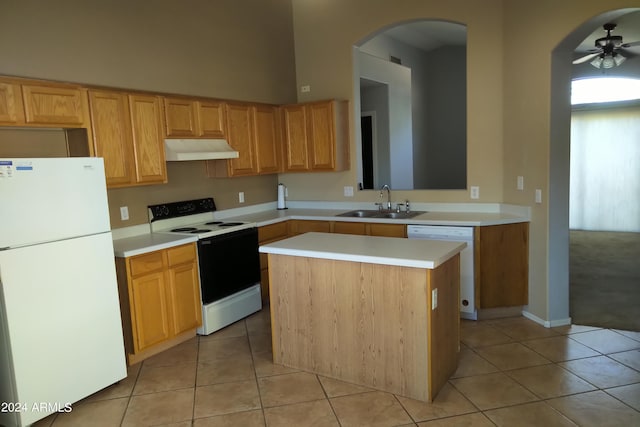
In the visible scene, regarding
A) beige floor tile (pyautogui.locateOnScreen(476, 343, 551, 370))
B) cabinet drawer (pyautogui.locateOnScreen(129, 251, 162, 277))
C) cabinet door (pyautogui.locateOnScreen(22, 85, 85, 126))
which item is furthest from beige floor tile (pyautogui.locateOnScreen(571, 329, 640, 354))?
cabinet door (pyautogui.locateOnScreen(22, 85, 85, 126))

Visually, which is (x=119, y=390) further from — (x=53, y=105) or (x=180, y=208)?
(x=53, y=105)

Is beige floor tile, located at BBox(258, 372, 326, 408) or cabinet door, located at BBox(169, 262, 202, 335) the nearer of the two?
beige floor tile, located at BBox(258, 372, 326, 408)

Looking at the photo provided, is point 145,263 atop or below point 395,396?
atop

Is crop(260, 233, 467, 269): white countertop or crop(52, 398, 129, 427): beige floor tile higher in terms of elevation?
crop(260, 233, 467, 269): white countertop

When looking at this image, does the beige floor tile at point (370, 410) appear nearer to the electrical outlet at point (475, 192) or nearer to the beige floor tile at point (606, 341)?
the beige floor tile at point (606, 341)

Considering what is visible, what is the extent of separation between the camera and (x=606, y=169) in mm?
8102

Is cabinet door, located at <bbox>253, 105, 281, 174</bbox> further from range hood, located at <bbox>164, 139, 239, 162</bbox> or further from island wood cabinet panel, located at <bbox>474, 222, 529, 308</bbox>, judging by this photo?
island wood cabinet panel, located at <bbox>474, 222, 529, 308</bbox>

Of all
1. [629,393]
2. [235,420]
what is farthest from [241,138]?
[629,393]

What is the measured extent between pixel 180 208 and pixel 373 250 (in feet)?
7.26

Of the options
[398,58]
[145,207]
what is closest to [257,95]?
[145,207]

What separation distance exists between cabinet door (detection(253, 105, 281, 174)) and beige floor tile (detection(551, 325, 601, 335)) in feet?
10.6

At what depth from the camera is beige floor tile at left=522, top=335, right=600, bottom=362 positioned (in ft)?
10.9

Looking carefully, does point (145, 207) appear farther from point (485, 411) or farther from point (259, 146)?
point (485, 411)

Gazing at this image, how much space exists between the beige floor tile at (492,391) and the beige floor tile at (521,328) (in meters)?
0.76
